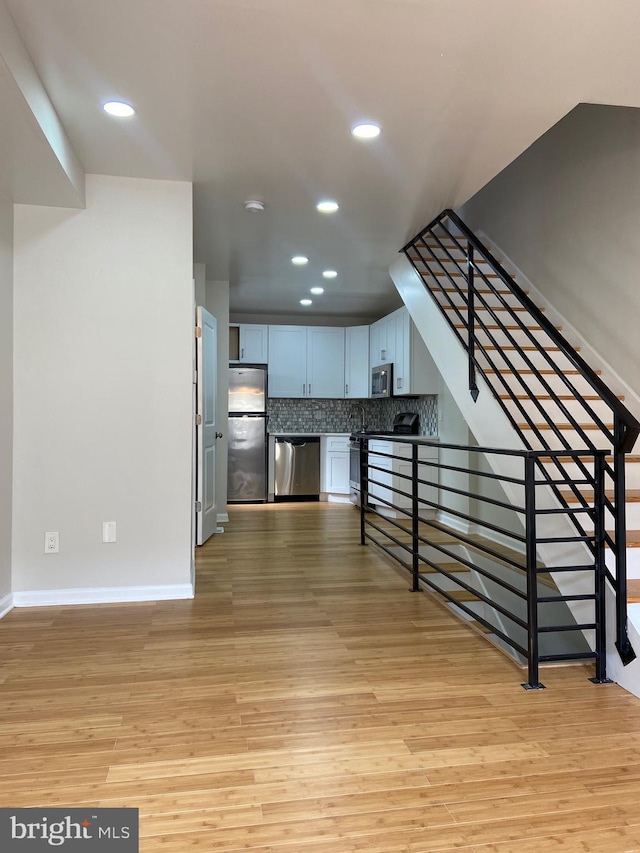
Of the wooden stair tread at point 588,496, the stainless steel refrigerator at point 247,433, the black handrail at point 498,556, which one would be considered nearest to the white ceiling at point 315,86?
the black handrail at point 498,556

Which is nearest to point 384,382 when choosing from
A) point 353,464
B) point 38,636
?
point 353,464

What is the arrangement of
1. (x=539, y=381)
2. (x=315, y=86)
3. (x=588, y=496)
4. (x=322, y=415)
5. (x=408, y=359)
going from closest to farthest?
(x=315, y=86) → (x=588, y=496) → (x=539, y=381) → (x=408, y=359) → (x=322, y=415)

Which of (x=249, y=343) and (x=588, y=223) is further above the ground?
(x=588, y=223)

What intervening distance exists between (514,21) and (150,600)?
3340 millimetres

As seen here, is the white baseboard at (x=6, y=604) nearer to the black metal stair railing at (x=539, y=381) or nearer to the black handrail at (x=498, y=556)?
Result: the black handrail at (x=498, y=556)

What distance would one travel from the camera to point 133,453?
137 inches

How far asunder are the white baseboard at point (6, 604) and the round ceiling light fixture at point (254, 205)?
281 cm

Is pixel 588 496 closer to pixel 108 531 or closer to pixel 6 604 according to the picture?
pixel 108 531

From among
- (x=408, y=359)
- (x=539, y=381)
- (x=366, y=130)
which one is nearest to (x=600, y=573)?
(x=539, y=381)

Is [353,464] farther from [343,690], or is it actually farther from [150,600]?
[343,690]

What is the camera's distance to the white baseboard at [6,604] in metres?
3.17

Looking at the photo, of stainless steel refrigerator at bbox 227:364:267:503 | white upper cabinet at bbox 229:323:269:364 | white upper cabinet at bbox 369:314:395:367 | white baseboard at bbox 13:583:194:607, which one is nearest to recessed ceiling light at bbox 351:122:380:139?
white baseboard at bbox 13:583:194:607

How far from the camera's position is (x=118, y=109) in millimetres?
2678

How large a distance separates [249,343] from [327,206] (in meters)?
3.94
